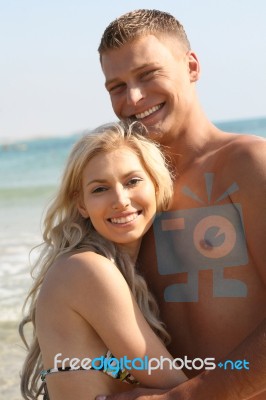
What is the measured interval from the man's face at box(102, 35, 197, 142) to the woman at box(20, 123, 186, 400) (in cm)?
10

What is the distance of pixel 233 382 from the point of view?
105 inches

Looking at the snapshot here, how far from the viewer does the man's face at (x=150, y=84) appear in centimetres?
324

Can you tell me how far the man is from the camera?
2734 mm

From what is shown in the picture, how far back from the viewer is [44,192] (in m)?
17.3

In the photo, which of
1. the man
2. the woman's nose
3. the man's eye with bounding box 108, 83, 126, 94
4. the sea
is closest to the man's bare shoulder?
the man

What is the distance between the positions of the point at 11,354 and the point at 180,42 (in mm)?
3104

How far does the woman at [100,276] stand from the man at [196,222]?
0.36ft

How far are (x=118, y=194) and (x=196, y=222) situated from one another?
15.7 inches

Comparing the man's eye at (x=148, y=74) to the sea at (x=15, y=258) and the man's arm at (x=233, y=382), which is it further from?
the man's arm at (x=233, y=382)

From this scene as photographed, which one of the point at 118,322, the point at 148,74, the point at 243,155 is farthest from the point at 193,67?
the point at 118,322

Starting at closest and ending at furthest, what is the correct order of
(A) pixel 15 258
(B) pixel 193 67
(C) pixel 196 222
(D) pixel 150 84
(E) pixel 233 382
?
1. (E) pixel 233 382
2. (C) pixel 196 222
3. (D) pixel 150 84
4. (B) pixel 193 67
5. (A) pixel 15 258

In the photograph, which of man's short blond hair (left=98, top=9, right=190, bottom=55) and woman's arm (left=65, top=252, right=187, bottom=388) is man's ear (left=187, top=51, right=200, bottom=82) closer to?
man's short blond hair (left=98, top=9, right=190, bottom=55)

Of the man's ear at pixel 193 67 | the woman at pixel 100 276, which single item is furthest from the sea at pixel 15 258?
the man's ear at pixel 193 67

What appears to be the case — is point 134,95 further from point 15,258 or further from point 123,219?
point 15,258
